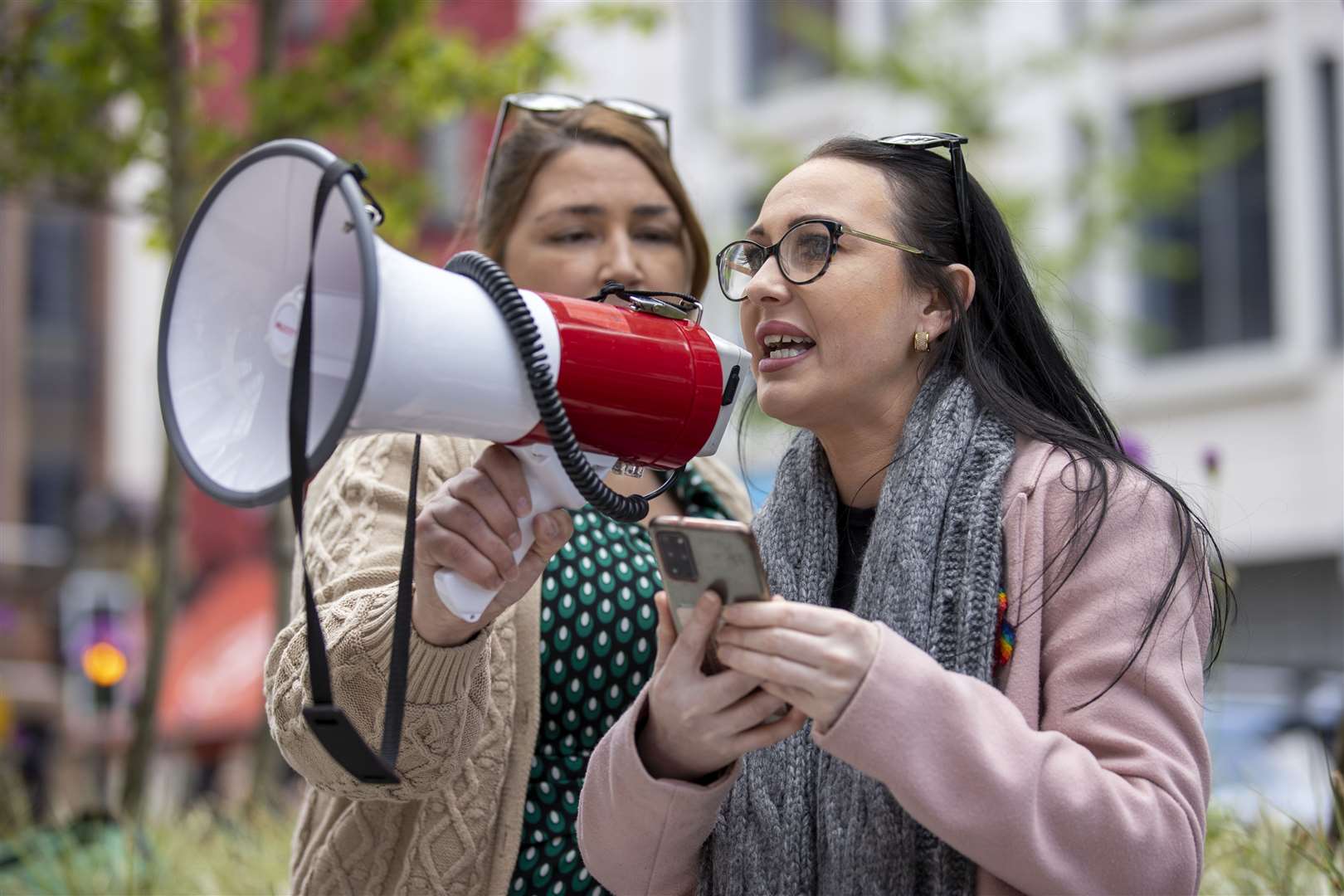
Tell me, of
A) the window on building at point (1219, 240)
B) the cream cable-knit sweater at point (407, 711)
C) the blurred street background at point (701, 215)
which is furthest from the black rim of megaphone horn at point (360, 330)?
the window on building at point (1219, 240)

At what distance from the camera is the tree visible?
6.09 metres

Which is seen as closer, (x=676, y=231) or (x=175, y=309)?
(x=175, y=309)

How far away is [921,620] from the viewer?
6.28 feet

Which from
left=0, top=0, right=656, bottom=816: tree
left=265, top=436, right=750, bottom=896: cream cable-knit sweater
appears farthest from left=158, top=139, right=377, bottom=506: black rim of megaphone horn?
left=0, top=0, right=656, bottom=816: tree

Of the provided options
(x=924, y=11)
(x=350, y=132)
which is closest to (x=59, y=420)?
(x=924, y=11)

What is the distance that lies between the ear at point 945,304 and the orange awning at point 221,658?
14.2 meters

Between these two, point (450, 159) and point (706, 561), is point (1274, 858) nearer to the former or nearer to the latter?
point (706, 561)

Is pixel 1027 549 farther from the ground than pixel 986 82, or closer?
closer

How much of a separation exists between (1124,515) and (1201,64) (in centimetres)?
1199

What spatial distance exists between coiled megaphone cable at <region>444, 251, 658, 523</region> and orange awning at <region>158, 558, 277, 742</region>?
46.9 feet

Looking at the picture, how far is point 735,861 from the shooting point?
78.5 inches

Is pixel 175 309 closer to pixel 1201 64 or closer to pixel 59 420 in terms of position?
pixel 1201 64

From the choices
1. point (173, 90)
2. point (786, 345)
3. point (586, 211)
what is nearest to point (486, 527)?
point (786, 345)

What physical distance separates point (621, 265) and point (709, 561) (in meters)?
1.21
